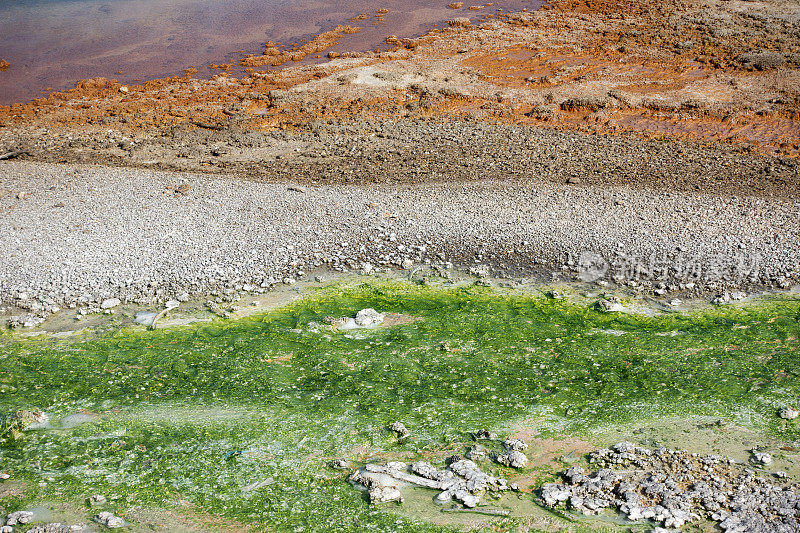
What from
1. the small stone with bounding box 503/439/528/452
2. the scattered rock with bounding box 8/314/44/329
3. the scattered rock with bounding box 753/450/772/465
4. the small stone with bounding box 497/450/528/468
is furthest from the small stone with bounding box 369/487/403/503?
the scattered rock with bounding box 8/314/44/329

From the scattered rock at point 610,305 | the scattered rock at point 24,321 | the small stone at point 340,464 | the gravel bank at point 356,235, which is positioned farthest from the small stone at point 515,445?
the scattered rock at point 24,321

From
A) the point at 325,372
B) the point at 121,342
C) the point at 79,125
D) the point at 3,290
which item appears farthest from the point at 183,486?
the point at 79,125

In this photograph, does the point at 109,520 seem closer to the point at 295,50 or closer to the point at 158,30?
Result: the point at 295,50

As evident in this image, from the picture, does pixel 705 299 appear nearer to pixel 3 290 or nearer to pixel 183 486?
pixel 183 486

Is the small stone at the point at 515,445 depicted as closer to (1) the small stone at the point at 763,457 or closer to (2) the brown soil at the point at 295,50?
(1) the small stone at the point at 763,457

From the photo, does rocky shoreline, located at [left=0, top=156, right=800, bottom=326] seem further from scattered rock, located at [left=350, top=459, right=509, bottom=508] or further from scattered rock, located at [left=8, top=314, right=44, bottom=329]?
scattered rock, located at [left=350, top=459, right=509, bottom=508]
